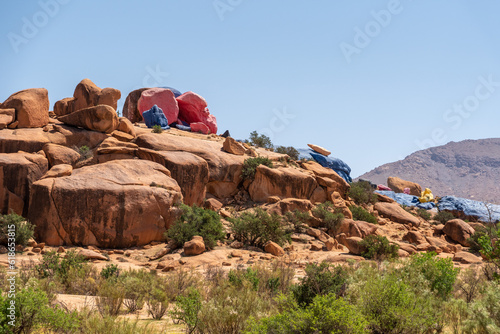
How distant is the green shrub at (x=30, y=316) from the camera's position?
412 centimetres

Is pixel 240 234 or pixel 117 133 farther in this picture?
pixel 117 133

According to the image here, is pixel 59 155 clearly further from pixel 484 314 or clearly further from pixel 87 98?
pixel 484 314

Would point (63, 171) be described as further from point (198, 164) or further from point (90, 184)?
point (198, 164)

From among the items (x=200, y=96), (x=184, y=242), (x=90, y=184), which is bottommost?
(x=184, y=242)

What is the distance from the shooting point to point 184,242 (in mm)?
13406

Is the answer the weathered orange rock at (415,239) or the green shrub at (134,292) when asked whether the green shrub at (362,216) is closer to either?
the weathered orange rock at (415,239)

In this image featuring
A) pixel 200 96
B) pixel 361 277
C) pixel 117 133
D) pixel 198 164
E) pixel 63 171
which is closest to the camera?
pixel 361 277

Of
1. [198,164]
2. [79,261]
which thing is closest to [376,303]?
[79,261]

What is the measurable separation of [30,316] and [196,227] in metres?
9.82

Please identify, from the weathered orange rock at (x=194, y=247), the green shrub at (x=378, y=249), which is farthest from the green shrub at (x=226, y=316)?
the green shrub at (x=378, y=249)

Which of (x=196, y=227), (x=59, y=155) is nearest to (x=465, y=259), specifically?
(x=196, y=227)

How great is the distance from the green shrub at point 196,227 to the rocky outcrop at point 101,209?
0.78m

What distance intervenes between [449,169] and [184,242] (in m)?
100

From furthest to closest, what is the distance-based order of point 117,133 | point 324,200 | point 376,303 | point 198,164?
point 324,200 < point 117,133 < point 198,164 < point 376,303
